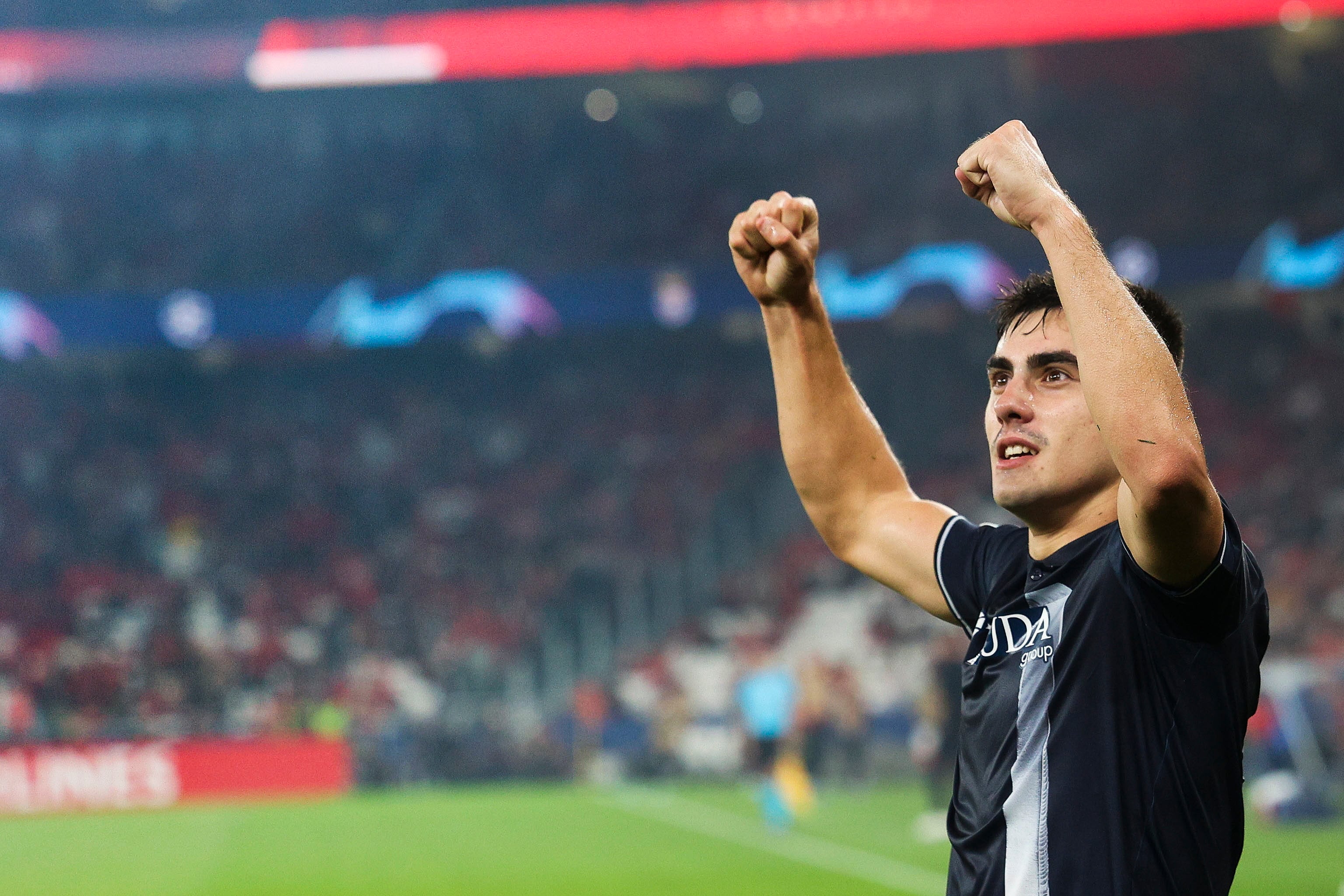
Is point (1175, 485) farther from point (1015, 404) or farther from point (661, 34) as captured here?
point (661, 34)

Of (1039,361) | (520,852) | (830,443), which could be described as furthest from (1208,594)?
(520,852)

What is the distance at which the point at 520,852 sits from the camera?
12.3m

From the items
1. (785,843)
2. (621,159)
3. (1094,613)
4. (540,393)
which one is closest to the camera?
(1094,613)

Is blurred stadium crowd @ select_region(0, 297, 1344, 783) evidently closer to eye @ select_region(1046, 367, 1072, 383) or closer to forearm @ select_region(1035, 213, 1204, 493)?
eye @ select_region(1046, 367, 1072, 383)

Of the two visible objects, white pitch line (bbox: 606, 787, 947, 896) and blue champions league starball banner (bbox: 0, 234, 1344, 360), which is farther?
blue champions league starball banner (bbox: 0, 234, 1344, 360)

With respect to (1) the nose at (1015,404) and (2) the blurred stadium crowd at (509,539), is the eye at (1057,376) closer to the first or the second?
(1) the nose at (1015,404)

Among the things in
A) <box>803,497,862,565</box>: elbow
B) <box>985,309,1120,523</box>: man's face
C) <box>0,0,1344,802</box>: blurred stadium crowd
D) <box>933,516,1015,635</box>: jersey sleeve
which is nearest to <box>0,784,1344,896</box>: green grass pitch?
<box>0,0,1344,802</box>: blurred stadium crowd

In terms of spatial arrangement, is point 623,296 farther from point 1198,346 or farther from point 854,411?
point 854,411

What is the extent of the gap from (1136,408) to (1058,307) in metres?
0.48

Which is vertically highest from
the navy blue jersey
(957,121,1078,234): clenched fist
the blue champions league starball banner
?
the blue champions league starball banner

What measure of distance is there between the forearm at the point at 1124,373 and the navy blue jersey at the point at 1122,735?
0.61 feet

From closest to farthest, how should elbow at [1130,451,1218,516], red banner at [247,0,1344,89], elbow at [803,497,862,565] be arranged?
elbow at [1130,451,1218,516], elbow at [803,497,862,565], red banner at [247,0,1344,89]

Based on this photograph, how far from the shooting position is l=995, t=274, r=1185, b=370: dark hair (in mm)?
2521

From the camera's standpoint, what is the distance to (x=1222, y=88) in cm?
2730
